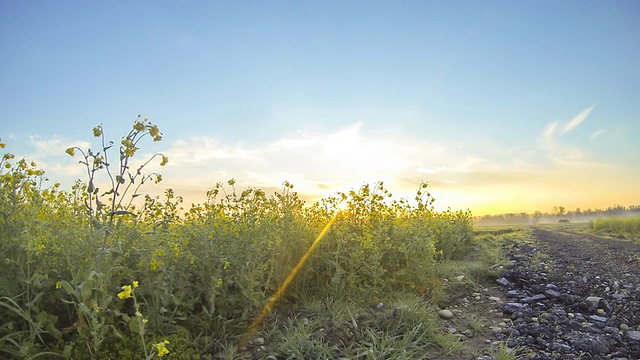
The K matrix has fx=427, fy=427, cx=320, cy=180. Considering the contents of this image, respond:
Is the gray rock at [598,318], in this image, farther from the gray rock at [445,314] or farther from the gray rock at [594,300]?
the gray rock at [445,314]

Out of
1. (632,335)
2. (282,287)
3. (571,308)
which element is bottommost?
(632,335)

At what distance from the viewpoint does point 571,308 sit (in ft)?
18.2

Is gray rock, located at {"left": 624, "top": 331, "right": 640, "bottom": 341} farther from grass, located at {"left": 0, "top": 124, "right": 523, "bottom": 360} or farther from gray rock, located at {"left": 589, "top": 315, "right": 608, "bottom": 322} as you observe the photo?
grass, located at {"left": 0, "top": 124, "right": 523, "bottom": 360}

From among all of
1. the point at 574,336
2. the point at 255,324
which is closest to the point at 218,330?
the point at 255,324

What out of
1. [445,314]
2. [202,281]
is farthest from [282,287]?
[445,314]

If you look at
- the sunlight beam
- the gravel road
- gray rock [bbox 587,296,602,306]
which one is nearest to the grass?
the sunlight beam

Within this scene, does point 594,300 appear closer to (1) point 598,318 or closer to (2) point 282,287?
(1) point 598,318

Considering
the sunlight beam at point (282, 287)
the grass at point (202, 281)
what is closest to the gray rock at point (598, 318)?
the grass at point (202, 281)

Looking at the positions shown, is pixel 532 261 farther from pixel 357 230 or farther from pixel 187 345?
pixel 187 345

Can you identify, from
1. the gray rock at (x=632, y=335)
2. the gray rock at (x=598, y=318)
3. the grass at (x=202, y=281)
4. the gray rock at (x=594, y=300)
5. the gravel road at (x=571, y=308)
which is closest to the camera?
the grass at (x=202, y=281)

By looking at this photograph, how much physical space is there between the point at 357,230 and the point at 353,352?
7.10 feet

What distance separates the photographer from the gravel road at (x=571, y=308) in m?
4.28

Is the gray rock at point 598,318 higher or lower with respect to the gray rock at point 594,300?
lower

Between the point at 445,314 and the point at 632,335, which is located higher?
the point at 445,314
